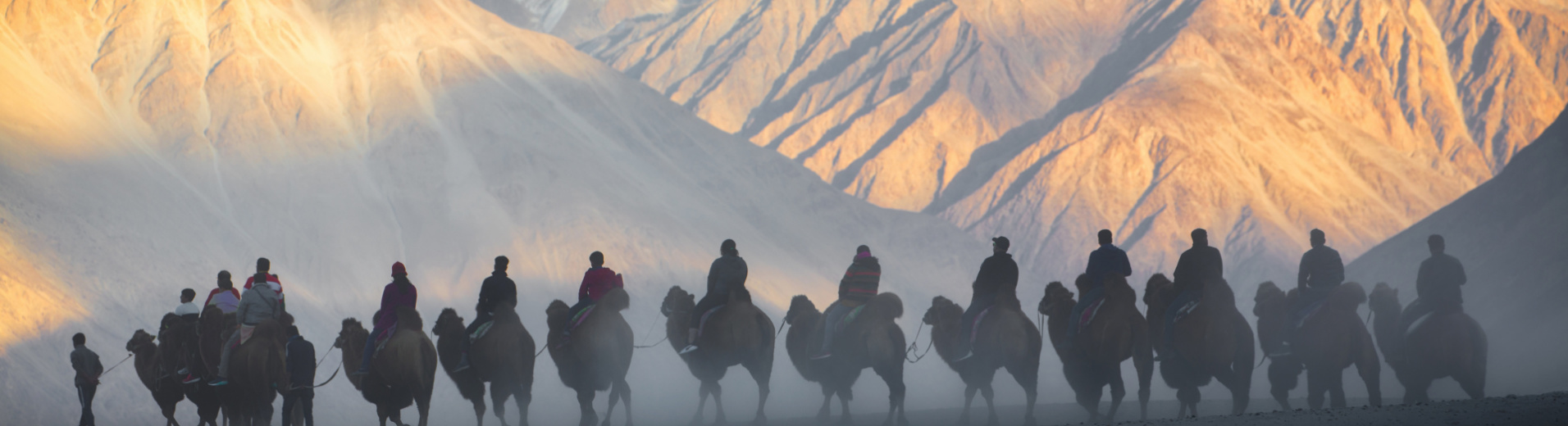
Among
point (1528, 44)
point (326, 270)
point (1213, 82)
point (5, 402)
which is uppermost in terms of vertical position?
point (1528, 44)

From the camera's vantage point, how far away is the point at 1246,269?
74.4m

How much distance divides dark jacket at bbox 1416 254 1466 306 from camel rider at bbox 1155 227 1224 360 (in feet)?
9.04

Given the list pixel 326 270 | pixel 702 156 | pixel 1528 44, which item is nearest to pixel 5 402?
pixel 326 270

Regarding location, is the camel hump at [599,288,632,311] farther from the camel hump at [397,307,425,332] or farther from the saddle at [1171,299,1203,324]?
the saddle at [1171,299,1203,324]

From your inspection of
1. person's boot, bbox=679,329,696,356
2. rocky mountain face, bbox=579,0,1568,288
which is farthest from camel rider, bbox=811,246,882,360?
rocky mountain face, bbox=579,0,1568,288

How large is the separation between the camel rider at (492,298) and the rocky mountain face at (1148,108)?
61.7 metres

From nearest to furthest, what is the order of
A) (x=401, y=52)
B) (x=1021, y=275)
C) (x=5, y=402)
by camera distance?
(x=5, y=402) < (x=401, y=52) < (x=1021, y=275)

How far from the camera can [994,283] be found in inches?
635

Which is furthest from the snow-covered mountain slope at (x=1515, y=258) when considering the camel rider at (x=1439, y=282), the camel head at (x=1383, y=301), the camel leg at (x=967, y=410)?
the camel leg at (x=967, y=410)

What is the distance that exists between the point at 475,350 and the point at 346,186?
3272cm

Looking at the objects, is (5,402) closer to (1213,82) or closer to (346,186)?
(346,186)

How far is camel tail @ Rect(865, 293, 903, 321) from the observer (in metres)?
16.8

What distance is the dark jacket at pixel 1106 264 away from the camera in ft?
49.6

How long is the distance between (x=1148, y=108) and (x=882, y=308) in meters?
74.1
